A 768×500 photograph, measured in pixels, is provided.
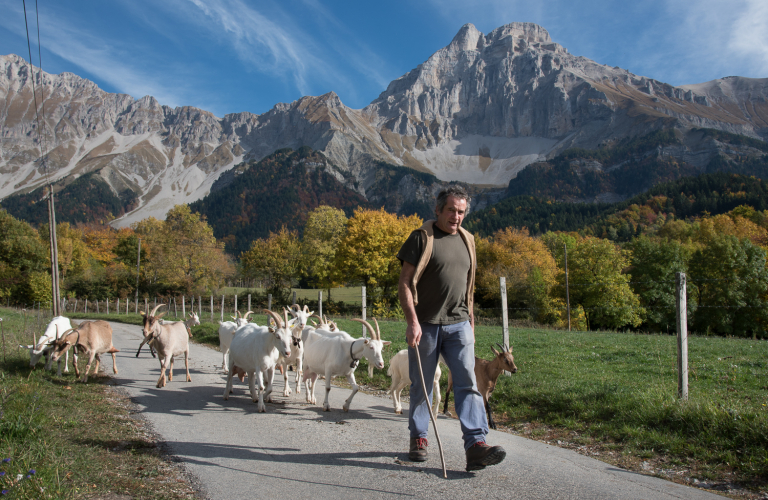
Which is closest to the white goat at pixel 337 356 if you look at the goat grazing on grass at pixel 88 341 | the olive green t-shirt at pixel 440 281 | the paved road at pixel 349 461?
the paved road at pixel 349 461

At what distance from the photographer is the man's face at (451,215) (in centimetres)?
486

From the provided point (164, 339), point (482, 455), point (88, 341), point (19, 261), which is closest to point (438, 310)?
point (482, 455)

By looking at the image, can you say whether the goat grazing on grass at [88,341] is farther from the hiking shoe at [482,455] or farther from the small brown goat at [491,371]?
the hiking shoe at [482,455]

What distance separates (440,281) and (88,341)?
34.3ft

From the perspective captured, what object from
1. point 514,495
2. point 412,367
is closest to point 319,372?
point 412,367

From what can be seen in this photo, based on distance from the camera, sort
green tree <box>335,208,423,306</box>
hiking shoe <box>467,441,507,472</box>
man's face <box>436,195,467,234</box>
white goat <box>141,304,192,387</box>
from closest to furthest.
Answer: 1. hiking shoe <box>467,441,507,472</box>
2. man's face <box>436,195,467,234</box>
3. white goat <box>141,304,192,387</box>
4. green tree <box>335,208,423,306</box>

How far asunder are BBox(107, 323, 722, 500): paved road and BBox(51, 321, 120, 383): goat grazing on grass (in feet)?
14.1

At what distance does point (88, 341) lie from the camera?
36.9 ft

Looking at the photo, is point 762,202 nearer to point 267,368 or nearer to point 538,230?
point 538,230

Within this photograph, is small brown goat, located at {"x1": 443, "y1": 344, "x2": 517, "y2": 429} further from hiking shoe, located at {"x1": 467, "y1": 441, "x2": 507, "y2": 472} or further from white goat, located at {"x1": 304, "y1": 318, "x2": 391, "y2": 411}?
hiking shoe, located at {"x1": 467, "y1": 441, "x2": 507, "y2": 472}

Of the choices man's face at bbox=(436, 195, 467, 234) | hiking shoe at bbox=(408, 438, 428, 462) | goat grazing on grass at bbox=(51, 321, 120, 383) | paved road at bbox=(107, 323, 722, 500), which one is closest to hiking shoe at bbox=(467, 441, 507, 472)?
paved road at bbox=(107, 323, 722, 500)

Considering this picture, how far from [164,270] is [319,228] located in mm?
18844

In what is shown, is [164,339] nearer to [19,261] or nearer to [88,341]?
[88,341]

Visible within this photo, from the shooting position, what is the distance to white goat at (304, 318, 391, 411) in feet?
26.9
